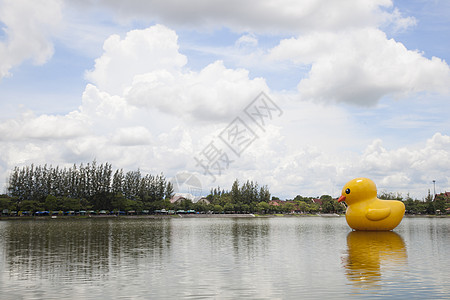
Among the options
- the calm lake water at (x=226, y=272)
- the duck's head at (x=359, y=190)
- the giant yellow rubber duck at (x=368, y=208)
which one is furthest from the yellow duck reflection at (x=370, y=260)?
the duck's head at (x=359, y=190)

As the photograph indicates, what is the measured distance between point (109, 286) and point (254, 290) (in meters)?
4.41

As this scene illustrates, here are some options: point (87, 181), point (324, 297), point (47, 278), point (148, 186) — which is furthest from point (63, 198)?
point (324, 297)

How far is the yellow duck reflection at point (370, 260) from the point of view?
12.9 metres

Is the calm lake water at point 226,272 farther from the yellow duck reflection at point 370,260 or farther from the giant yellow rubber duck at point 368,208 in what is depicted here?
the giant yellow rubber duck at point 368,208

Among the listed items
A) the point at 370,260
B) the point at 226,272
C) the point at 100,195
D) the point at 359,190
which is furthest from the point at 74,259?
the point at 100,195

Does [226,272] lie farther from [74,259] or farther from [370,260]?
[74,259]

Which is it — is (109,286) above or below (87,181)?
below

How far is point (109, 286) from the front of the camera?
12.1 metres

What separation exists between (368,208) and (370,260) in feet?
52.4

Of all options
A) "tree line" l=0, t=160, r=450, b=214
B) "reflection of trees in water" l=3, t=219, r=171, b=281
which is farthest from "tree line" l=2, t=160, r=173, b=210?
"reflection of trees in water" l=3, t=219, r=171, b=281

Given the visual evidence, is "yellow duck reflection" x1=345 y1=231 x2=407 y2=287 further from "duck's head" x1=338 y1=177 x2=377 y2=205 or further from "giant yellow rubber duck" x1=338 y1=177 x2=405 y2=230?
"duck's head" x1=338 y1=177 x2=377 y2=205

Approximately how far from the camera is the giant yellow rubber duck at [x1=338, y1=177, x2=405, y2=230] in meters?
31.4

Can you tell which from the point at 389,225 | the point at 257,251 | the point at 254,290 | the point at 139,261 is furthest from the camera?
the point at 389,225

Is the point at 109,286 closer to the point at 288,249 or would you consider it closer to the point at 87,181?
the point at 288,249
